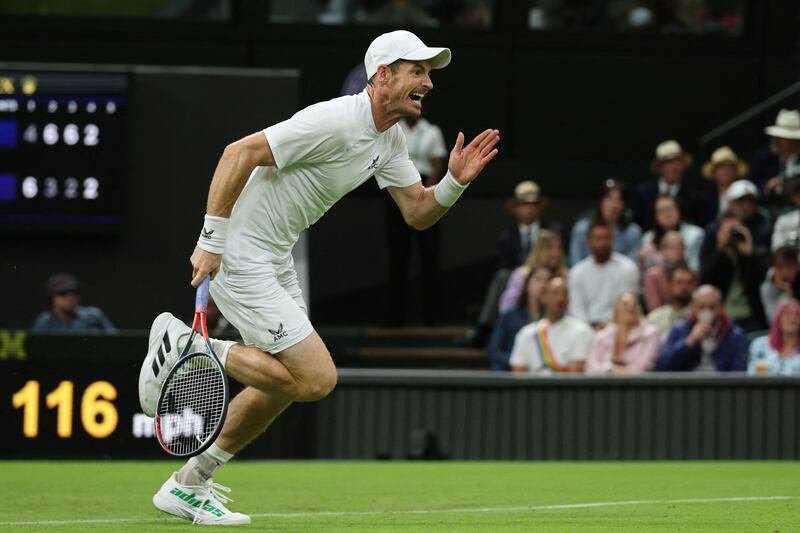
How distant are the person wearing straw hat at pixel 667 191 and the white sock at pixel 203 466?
26.1 ft

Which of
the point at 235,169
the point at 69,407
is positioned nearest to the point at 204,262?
the point at 235,169

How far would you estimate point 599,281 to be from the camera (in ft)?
43.5

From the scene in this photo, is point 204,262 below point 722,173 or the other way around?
below

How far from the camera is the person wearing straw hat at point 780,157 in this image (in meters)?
14.0

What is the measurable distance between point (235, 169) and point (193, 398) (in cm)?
100

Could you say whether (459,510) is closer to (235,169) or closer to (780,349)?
(235,169)

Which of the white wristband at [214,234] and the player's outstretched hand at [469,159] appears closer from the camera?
the white wristband at [214,234]

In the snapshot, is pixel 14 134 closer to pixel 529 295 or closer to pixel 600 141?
pixel 529 295

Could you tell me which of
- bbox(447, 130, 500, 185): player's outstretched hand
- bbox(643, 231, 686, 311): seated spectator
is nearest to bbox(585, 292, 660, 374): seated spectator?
bbox(643, 231, 686, 311): seated spectator

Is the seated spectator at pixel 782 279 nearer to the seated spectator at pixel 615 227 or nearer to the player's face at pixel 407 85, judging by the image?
the seated spectator at pixel 615 227

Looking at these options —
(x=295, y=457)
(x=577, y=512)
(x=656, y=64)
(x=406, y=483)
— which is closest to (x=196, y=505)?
(x=577, y=512)

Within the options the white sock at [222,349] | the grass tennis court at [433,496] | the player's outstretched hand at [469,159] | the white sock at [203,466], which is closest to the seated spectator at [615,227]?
the grass tennis court at [433,496]

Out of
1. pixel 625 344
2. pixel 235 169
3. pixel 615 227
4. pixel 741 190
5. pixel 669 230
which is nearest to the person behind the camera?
pixel 235 169

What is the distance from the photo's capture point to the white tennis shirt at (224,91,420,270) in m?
6.96
